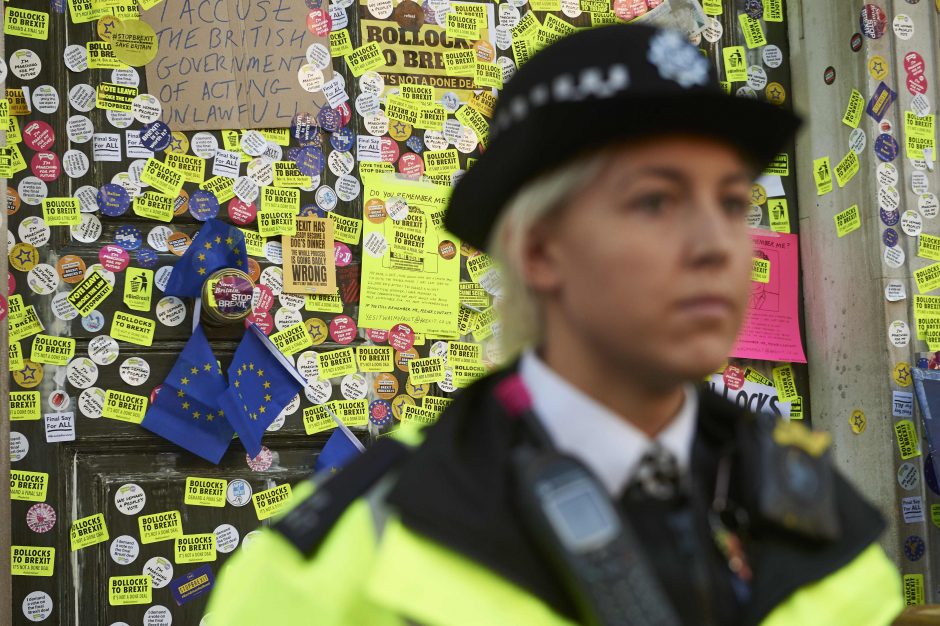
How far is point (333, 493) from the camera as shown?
1.19 m

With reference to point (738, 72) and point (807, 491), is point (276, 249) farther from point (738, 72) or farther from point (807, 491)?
point (807, 491)

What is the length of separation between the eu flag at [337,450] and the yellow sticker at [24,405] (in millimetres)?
771

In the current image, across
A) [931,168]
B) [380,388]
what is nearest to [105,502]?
[380,388]

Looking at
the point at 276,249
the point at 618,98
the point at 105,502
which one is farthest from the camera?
the point at 276,249

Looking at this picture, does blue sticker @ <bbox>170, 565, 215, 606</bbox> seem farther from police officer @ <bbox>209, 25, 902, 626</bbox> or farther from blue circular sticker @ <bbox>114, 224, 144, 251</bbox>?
police officer @ <bbox>209, 25, 902, 626</bbox>

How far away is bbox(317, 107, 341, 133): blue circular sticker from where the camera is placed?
3221 millimetres

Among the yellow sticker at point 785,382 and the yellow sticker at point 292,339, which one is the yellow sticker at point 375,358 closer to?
the yellow sticker at point 292,339

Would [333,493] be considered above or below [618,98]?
below

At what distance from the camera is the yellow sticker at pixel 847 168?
3549 millimetres

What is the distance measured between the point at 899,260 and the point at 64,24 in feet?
8.60

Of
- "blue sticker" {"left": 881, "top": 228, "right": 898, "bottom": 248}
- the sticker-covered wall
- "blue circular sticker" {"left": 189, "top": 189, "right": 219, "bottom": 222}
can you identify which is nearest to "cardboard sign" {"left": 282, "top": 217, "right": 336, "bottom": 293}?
the sticker-covered wall

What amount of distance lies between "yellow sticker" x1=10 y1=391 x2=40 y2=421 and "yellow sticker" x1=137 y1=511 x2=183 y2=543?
399 millimetres

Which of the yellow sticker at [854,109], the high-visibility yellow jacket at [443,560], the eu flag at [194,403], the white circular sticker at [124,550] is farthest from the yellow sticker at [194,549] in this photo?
the yellow sticker at [854,109]

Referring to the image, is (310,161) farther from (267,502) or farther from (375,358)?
(267,502)
